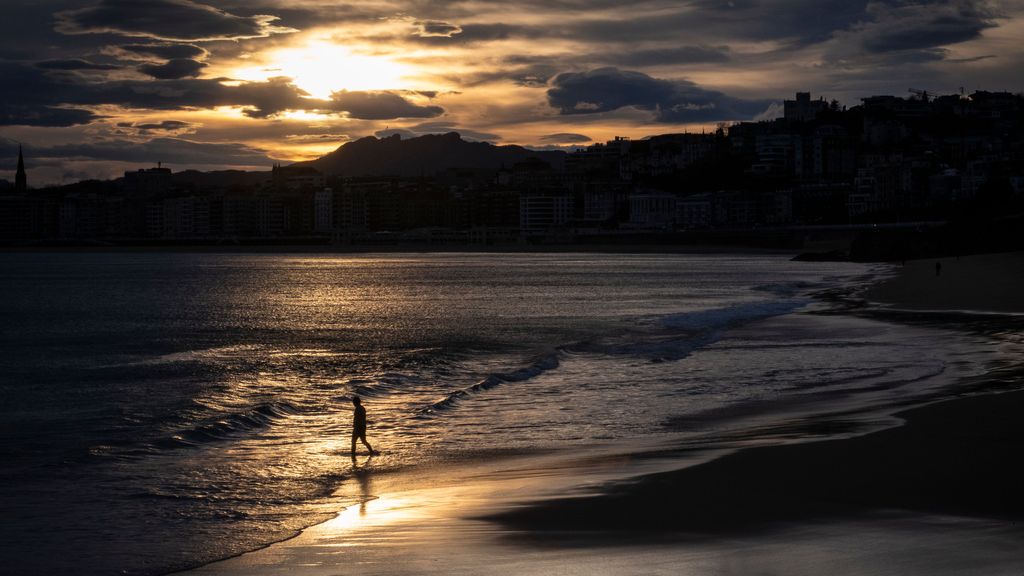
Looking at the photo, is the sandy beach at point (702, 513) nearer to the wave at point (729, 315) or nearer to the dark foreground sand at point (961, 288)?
the wave at point (729, 315)

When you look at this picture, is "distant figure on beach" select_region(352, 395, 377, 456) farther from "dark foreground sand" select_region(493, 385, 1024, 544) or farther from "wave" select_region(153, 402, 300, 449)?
"dark foreground sand" select_region(493, 385, 1024, 544)

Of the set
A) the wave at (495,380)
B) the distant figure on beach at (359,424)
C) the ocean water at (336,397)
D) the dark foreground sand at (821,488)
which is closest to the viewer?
the dark foreground sand at (821,488)

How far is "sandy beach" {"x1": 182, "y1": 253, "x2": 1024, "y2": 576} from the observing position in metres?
9.14

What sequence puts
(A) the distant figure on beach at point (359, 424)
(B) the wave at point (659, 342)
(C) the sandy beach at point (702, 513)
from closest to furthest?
1. (C) the sandy beach at point (702, 513)
2. (A) the distant figure on beach at point (359, 424)
3. (B) the wave at point (659, 342)

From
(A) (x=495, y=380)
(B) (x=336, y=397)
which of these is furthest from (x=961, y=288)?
(B) (x=336, y=397)

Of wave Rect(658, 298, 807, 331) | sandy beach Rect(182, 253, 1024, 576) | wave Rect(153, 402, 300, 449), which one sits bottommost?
wave Rect(153, 402, 300, 449)

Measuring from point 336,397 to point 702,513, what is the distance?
42.4ft

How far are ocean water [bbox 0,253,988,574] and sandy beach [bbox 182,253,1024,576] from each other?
2.78 feet

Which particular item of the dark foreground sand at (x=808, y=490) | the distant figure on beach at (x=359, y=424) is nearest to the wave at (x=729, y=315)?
the distant figure on beach at (x=359, y=424)

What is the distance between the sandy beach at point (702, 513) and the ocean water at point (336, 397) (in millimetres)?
846

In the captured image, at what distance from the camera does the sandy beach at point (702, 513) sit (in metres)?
9.14

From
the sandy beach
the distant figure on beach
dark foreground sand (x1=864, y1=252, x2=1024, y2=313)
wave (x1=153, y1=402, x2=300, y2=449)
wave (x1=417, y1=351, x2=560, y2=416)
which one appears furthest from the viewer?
dark foreground sand (x1=864, y1=252, x2=1024, y2=313)

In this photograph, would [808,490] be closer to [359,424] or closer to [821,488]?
[821,488]

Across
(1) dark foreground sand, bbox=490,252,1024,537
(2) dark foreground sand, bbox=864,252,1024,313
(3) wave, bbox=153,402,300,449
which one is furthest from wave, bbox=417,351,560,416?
(2) dark foreground sand, bbox=864,252,1024,313
